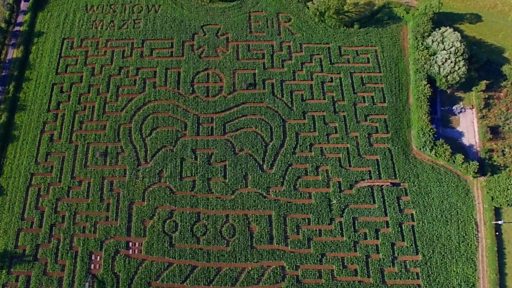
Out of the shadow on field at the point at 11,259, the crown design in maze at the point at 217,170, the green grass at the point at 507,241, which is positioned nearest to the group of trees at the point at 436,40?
the crown design in maze at the point at 217,170

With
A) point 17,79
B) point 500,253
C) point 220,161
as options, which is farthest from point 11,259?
point 500,253

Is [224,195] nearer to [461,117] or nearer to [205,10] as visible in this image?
[205,10]

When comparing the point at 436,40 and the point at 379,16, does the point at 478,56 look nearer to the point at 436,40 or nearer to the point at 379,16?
the point at 436,40

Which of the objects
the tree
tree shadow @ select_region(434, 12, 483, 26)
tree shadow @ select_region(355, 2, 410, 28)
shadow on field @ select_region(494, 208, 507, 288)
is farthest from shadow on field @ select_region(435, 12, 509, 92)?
shadow on field @ select_region(494, 208, 507, 288)

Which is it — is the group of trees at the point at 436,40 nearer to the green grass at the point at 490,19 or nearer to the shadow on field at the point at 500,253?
the green grass at the point at 490,19

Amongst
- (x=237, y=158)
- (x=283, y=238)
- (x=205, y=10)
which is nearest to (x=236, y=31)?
(x=205, y=10)
